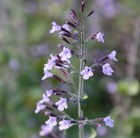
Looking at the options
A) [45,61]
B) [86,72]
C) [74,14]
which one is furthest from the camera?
[45,61]

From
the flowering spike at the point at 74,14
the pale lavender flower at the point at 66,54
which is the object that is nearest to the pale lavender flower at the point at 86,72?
the pale lavender flower at the point at 66,54

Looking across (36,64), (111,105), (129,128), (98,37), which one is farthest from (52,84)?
(98,37)

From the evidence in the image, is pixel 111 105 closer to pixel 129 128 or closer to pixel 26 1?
pixel 129 128

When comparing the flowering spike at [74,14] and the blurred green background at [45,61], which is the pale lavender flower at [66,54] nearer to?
the flowering spike at [74,14]

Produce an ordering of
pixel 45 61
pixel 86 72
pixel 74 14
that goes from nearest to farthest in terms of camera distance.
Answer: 1. pixel 86 72
2. pixel 74 14
3. pixel 45 61

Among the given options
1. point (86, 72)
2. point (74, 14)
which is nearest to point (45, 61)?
point (74, 14)

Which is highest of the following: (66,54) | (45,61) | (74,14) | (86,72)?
(45,61)

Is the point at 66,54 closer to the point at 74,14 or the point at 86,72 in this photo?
the point at 86,72

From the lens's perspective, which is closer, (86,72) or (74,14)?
(86,72)
